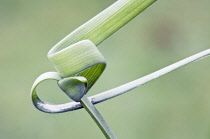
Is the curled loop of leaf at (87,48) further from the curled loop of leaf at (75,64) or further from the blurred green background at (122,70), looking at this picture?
the blurred green background at (122,70)

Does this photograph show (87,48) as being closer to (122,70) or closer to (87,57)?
(87,57)

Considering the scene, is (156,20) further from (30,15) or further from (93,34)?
(93,34)

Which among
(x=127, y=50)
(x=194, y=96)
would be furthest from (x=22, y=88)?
(x=194, y=96)

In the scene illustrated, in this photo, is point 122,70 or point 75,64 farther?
point 122,70

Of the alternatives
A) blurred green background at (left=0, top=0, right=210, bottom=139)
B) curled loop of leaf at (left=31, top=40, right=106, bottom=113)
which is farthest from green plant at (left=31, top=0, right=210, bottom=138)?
blurred green background at (left=0, top=0, right=210, bottom=139)

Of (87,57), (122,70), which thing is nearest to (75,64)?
(87,57)

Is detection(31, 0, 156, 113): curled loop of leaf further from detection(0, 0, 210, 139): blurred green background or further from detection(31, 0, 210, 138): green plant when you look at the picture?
detection(0, 0, 210, 139): blurred green background

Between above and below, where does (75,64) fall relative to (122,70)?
above
